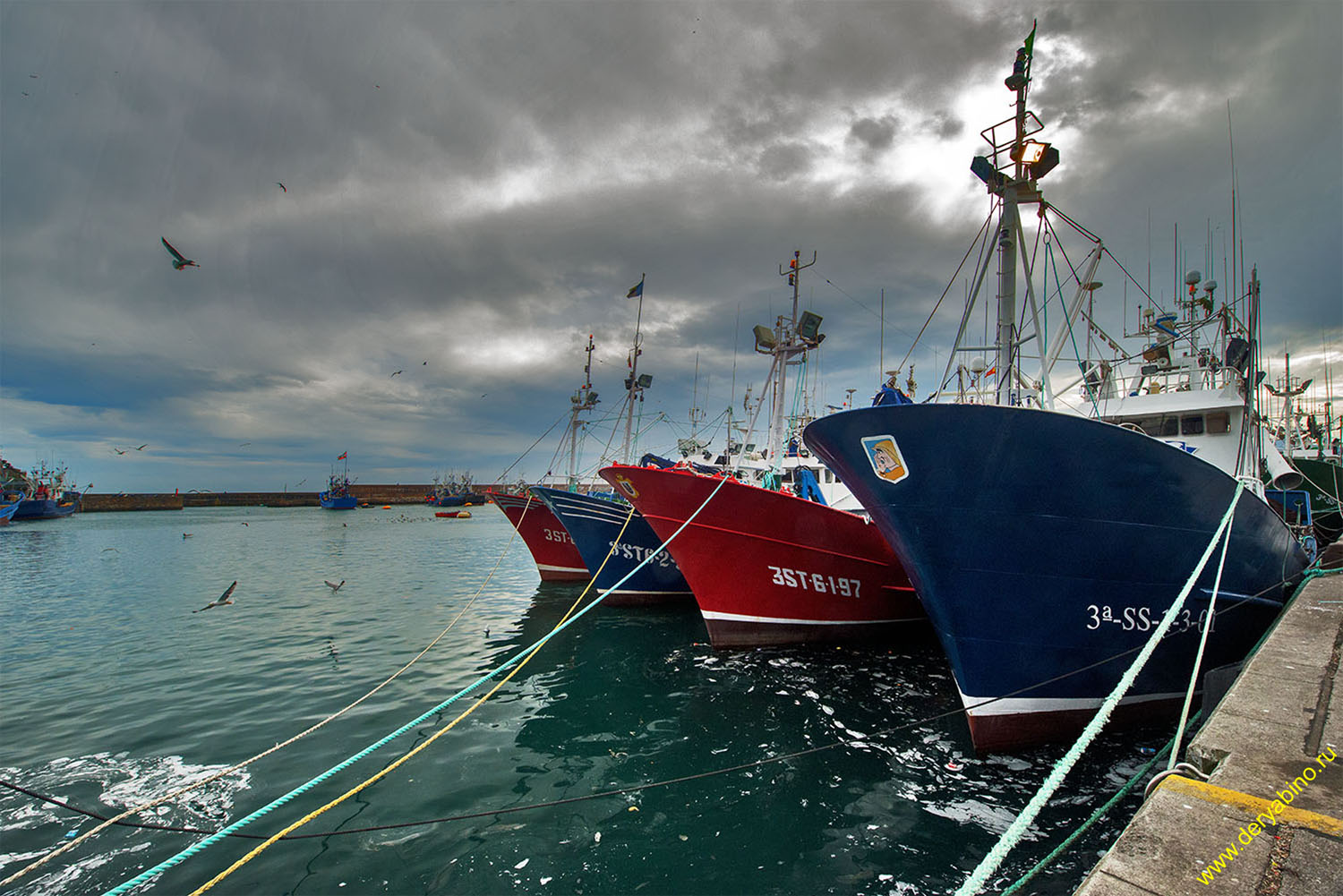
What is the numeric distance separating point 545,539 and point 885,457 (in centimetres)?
1601

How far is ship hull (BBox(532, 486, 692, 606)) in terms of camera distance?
47.7 feet

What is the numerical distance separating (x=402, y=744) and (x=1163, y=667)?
28.7 ft

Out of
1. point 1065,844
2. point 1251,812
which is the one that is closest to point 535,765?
point 1065,844

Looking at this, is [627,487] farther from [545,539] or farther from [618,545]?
[545,539]

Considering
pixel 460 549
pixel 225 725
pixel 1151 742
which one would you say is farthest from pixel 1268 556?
pixel 460 549

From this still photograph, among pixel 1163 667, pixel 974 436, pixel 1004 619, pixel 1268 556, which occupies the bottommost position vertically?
pixel 1163 667

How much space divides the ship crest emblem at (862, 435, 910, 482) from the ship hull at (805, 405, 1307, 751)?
14 mm

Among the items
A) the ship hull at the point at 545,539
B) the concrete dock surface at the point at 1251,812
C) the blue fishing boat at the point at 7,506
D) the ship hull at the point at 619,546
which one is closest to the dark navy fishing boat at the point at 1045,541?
the concrete dock surface at the point at 1251,812

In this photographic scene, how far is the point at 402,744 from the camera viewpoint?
6.52m

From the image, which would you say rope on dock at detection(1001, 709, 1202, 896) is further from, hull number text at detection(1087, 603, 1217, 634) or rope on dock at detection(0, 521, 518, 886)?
rope on dock at detection(0, 521, 518, 886)

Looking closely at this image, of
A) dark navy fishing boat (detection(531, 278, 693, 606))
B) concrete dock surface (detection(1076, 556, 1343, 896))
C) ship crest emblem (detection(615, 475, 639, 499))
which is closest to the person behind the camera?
concrete dock surface (detection(1076, 556, 1343, 896))

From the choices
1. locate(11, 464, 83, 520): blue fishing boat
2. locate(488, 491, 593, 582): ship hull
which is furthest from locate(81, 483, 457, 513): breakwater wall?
locate(488, 491, 593, 582): ship hull

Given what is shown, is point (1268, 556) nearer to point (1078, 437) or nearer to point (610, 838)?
point (1078, 437)

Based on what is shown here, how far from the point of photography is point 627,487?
1054cm
